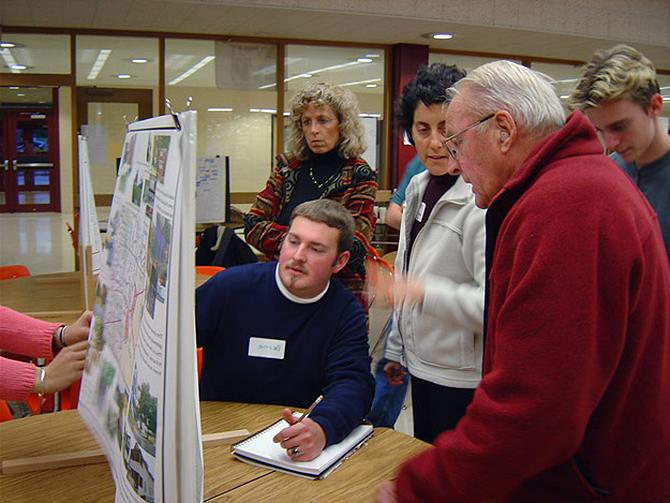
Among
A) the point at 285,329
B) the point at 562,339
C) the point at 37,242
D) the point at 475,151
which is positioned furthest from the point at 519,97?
the point at 37,242

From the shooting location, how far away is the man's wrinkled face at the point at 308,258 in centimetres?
210

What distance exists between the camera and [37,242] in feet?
36.4

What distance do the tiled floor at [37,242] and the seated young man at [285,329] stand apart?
7294mm

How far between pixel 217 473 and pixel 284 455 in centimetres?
16

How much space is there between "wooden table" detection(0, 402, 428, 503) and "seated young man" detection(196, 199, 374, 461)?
8.0 inches

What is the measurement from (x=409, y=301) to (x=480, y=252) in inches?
9.5

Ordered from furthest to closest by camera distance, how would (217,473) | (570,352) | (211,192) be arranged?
(211,192) < (217,473) < (570,352)

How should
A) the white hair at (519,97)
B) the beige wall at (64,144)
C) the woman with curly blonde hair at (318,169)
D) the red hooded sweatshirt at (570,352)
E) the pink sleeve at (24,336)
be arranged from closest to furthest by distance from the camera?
1. the red hooded sweatshirt at (570,352)
2. the white hair at (519,97)
3. the pink sleeve at (24,336)
4. the woman with curly blonde hair at (318,169)
5. the beige wall at (64,144)

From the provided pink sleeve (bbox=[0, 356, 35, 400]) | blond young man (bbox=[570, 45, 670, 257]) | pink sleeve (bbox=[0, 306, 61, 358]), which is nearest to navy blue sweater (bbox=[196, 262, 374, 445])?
pink sleeve (bbox=[0, 306, 61, 358])

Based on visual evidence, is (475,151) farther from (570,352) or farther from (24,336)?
(24,336)

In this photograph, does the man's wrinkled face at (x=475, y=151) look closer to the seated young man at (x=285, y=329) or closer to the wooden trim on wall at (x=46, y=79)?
the seated young man at (x=285, y=329)

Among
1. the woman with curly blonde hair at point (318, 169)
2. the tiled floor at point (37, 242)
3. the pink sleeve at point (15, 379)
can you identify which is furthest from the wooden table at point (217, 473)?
the tiled floor at point (37, 242)

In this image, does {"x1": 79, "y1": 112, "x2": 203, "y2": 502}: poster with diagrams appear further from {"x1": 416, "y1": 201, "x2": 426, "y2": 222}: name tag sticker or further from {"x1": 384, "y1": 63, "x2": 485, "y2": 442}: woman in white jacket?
{"x1": 416, "y1": 201, "x2": 426, "y2": 222}: name tag sticker

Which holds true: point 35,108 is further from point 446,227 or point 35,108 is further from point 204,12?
point 446,227
